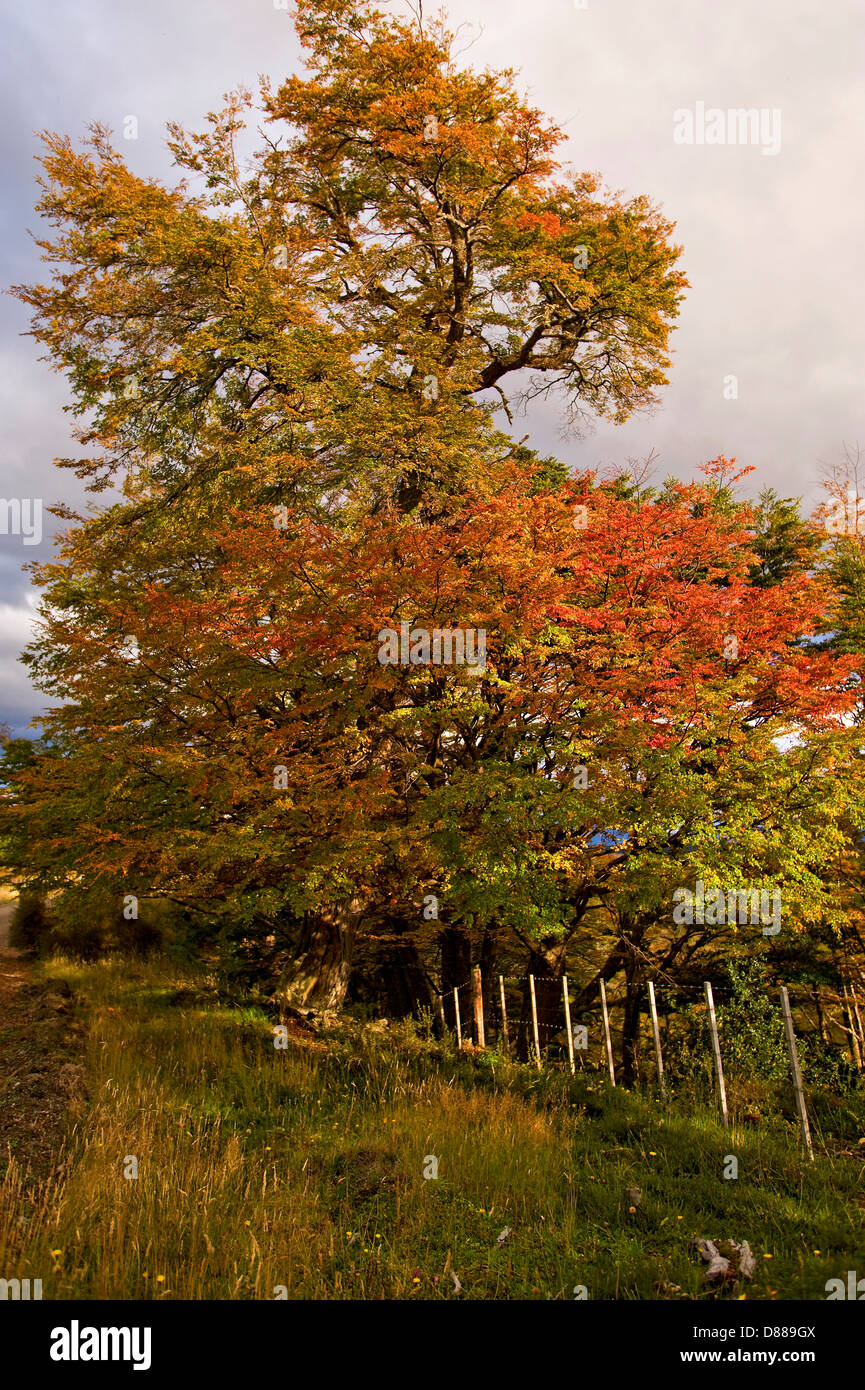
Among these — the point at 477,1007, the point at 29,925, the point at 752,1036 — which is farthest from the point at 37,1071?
the point at 29,925

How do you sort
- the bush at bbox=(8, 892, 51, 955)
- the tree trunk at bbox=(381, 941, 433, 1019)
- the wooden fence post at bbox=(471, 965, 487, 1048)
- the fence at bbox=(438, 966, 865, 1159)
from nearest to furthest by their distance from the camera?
the fence at bbox=(438, 966, 865, 1159) → the wooden fence post at bbox=(471, 965, 487, 1048) → the tree trunk at bbox=(381, 941, 433, 1019) → the bush at bbox=(8, 892, 51, 955)

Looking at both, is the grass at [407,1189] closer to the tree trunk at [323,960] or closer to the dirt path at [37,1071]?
the dirt path at [37,1071]

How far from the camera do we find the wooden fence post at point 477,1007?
38.3 feet

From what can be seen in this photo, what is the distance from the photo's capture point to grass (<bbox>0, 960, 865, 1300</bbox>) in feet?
14.9

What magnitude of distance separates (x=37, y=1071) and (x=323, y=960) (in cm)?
493

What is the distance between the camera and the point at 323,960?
1248cm

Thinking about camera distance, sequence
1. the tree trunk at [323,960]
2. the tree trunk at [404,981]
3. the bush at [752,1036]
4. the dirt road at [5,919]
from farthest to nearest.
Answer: the dirt road at [5,919] → the tree trunk at [404,981] → the tree trunk at [323,960] → the bush at [752,1036]

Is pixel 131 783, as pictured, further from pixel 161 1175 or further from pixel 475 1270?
pixel 475 1270

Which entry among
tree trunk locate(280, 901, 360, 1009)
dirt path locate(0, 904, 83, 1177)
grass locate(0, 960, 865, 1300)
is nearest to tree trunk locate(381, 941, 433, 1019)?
tree trunk locate(280, 901, 360, 1009)

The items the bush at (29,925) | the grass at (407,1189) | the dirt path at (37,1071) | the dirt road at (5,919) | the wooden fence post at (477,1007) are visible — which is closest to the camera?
the grass at (407,1189)

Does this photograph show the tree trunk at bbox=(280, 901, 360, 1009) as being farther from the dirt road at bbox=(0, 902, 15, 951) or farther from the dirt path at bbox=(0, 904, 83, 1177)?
the dirt road at bbox=(0, 902, 15, 951)

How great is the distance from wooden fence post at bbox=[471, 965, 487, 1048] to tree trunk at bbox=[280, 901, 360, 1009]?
2275mm

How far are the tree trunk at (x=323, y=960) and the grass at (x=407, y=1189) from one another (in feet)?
7.91

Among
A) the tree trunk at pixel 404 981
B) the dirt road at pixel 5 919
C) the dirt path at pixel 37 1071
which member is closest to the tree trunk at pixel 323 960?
the tree trunk at pixel 404 981
